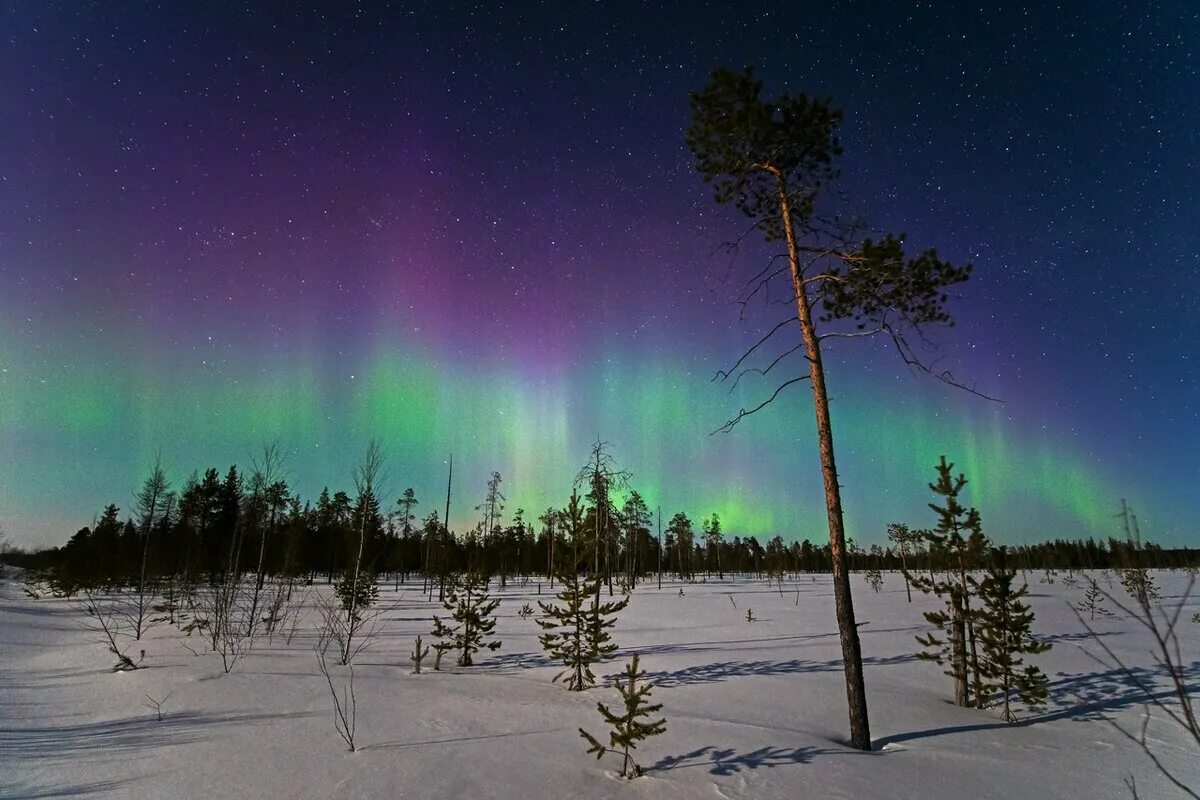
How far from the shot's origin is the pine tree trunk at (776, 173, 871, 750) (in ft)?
32.7

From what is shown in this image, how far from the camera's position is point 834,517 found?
1084 centimetres

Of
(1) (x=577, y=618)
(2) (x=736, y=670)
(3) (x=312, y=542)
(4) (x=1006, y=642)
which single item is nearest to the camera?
(4) (x=1006, y=642)

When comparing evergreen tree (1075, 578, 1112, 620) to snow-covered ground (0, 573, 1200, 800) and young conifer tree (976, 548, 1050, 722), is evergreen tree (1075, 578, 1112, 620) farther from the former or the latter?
young conifer tree (976, 548, 1050, 722)

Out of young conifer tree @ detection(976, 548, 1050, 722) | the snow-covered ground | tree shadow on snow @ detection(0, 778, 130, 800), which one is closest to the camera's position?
tree shadow on snow @ detection(0, 778, 130, 800)

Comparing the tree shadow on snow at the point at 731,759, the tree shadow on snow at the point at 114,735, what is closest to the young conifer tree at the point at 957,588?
the tree shadow on snow at the point at 731,759

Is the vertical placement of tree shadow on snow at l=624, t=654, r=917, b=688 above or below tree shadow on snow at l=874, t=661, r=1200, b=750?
above

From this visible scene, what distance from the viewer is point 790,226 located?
1203 cm

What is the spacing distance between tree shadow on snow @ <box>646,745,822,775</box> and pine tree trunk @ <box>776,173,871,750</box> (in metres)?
1.39

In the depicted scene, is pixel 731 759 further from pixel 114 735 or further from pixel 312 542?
pixel 312 542

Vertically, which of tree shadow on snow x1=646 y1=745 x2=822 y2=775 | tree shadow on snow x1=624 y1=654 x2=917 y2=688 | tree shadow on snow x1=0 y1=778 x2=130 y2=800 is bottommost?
tree shadow on snow x1=624 y1=654 x2=917 y2=688

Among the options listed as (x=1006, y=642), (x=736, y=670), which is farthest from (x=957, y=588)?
(x=736, y=670)

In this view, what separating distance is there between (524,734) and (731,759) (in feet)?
10.2

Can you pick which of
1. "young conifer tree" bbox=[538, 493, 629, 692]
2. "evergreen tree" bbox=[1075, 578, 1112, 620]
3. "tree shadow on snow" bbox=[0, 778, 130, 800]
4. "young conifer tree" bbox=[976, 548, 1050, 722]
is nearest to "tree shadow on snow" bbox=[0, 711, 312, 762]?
"tree shadow on snow" bbox=[0, 778, 130, 800]

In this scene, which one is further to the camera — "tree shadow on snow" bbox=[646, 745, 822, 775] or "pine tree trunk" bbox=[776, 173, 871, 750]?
"pine tree trunk" bbox=[776, 173, 871, 750]
